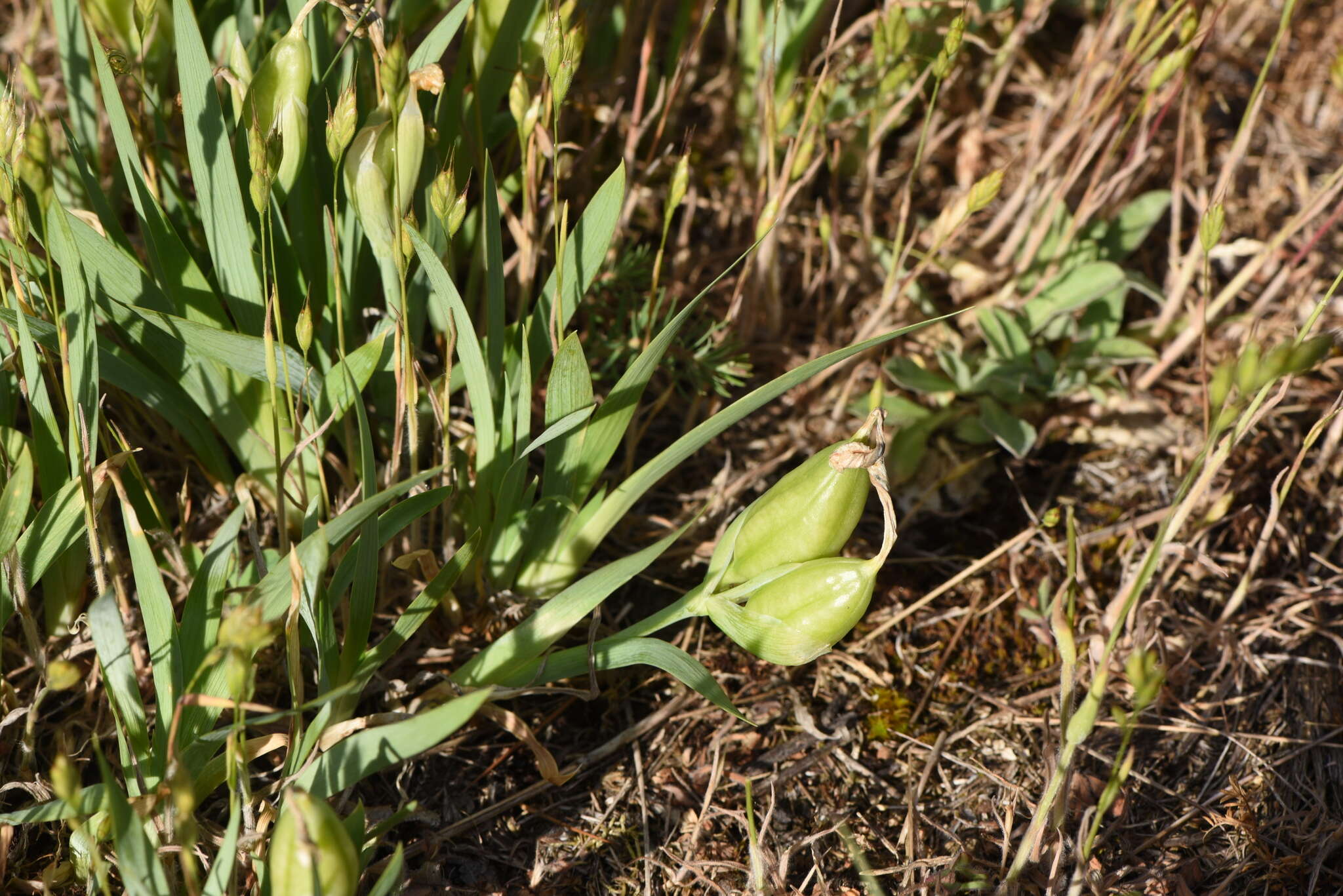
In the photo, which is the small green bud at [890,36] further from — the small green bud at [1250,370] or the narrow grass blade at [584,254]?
the small green bud at [1250,370]

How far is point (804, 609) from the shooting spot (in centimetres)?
101

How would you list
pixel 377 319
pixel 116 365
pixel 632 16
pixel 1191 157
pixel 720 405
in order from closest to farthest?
1. pixel 116 365
2. pixel 377 319
3. pixel 720 405
4. pixel 632 16
5. pixel 1191 157

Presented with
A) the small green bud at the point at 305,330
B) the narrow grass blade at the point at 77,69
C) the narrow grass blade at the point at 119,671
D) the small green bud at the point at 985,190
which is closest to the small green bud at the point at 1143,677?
the small green bud at the point at 985,190

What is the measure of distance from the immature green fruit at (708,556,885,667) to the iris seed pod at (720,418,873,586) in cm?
4

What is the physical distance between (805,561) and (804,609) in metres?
0.07

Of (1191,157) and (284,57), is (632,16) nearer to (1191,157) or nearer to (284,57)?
(284,57)

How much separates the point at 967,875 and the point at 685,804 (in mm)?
335

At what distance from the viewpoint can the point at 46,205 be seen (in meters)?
0.84

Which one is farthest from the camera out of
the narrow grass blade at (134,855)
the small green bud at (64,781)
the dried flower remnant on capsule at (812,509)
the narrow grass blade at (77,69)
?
the narrow grass blade at (77,69)

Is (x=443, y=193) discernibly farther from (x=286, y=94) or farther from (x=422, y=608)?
(x=422, y=608)

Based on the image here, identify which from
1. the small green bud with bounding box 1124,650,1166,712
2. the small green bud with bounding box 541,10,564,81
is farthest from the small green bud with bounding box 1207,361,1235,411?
the small green bud with bounding box 541,10,564,81

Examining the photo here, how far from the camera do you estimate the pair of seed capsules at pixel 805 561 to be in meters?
0.99

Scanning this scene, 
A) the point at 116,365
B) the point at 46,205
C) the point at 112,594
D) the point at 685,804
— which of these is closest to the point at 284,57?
the point at 46,205

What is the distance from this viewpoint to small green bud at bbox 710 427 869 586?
1.03 meters
